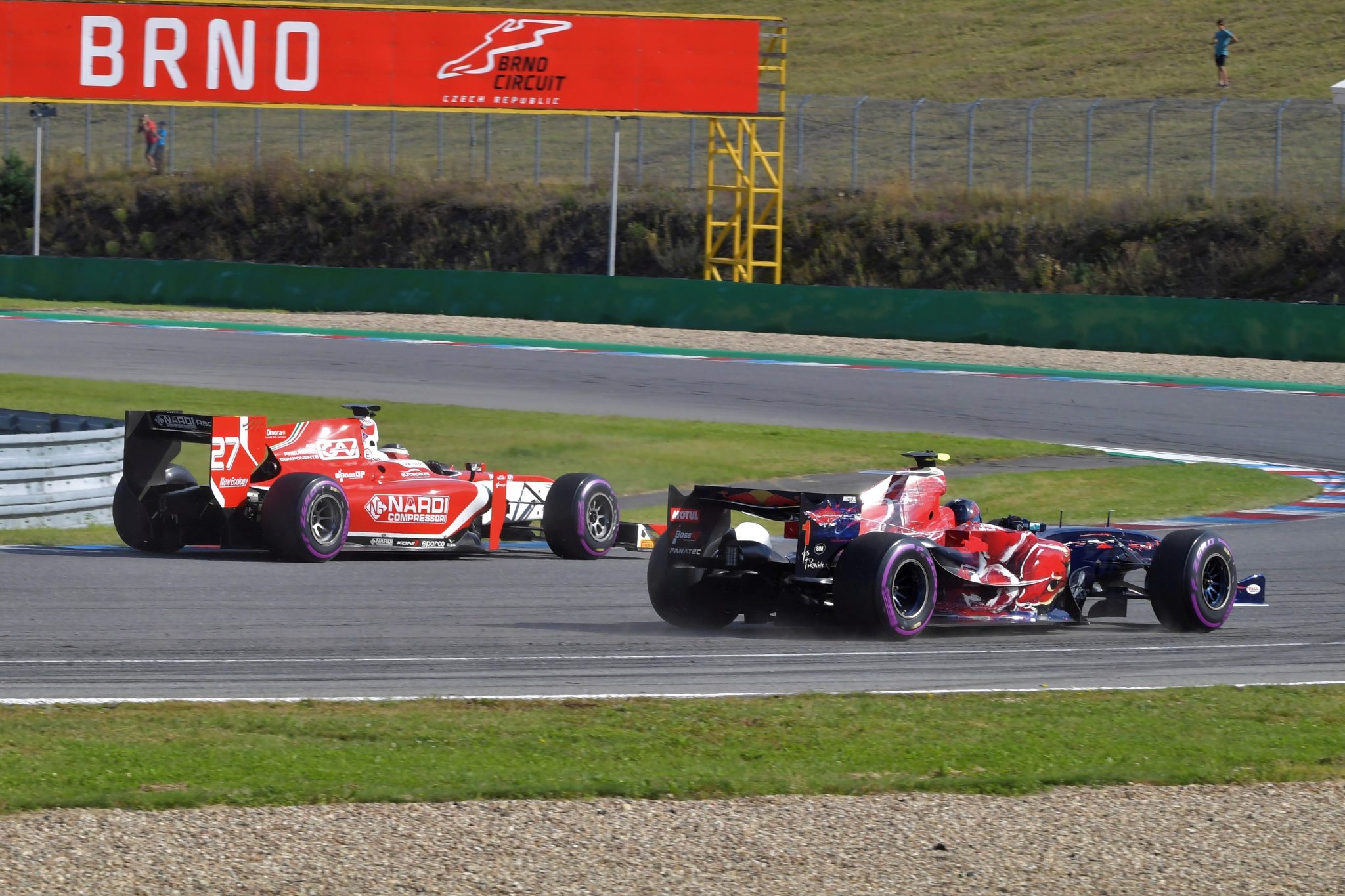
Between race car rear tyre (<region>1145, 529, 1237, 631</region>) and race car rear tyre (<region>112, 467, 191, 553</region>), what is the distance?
736 centimetres

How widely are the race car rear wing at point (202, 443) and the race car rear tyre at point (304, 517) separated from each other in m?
0.37

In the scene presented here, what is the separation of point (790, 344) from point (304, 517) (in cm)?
2111

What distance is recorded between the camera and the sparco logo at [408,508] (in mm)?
14305

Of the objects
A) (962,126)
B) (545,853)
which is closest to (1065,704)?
(545,853)

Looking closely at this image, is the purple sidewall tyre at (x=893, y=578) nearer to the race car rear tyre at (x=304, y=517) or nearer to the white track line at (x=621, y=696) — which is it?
the white track line at (x=621, y=696)

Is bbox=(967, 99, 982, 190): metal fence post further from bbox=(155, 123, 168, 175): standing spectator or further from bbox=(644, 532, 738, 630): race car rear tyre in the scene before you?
bbox=(644, 532, 738, 630): race car rear tyre

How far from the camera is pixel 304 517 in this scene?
1373 cm

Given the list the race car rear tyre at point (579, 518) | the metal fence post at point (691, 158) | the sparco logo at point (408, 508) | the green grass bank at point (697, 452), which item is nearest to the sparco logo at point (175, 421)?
the sparco logo at point (408, 508)

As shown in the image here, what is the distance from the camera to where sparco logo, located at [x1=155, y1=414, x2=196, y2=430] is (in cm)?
1408

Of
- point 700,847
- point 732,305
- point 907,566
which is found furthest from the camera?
point 732,305

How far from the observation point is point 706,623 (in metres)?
11.6

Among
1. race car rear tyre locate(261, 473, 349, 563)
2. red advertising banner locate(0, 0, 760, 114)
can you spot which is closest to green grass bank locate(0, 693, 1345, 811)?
race car rear tyre locate(261, 473, 349, 563)

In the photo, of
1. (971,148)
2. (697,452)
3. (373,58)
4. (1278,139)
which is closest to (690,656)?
(697,452)

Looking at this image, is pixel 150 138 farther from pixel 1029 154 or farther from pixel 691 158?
pixel 1029 154
